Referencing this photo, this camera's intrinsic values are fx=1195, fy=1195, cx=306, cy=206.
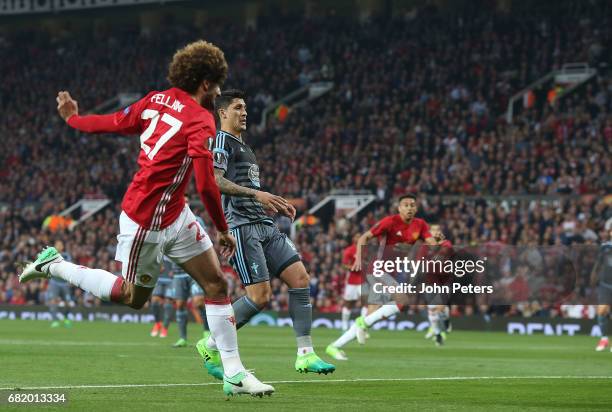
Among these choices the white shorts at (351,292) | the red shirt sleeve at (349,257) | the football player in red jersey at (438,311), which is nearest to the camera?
the football player in red jersey at (438,311)

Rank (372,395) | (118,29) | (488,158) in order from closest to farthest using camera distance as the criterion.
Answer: (372,395), (488,158), (118,29)

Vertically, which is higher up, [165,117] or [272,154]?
[272,154]

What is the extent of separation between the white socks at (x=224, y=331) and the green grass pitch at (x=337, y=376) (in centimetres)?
30

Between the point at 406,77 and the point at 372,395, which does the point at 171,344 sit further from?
the point at 406,77

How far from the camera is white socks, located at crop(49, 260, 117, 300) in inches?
350

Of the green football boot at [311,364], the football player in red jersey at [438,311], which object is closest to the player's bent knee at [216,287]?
the green football boot at [311,364]

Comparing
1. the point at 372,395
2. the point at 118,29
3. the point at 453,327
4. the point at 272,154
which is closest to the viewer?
the point at 372,395

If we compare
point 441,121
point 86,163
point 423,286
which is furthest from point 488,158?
point 86,163

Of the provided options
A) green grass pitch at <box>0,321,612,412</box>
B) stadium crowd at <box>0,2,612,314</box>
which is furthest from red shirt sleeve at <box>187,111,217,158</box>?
stadium crowd at <box>0,2,612,314</box>

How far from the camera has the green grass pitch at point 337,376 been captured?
29.0 ft

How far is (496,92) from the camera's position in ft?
123

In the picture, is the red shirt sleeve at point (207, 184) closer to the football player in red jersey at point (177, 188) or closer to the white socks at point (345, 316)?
the football player in red jersey at point (177, 188)

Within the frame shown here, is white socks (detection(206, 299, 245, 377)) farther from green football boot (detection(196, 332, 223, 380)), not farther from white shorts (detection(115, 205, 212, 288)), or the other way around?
green football boot (detection(196, 332, 223, 380))

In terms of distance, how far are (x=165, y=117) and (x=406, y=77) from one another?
32596 mm
